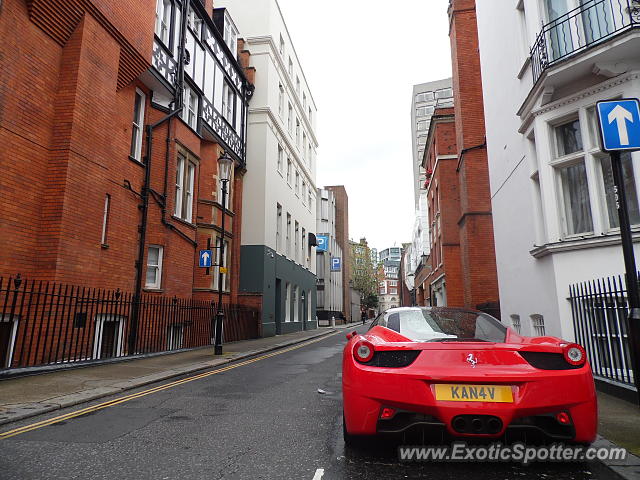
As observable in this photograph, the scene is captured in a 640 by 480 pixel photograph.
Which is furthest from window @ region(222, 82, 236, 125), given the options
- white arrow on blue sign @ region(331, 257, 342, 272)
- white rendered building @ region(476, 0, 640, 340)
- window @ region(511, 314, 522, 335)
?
white arrow on blue sign @ region(331, 257, 342, 272)

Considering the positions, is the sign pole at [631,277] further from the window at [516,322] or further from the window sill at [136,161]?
the window sill at [136,161]

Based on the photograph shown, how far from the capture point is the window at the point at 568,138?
799 centimetres

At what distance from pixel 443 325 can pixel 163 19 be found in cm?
1490

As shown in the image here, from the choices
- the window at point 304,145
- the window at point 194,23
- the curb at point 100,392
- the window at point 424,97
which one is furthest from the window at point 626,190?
the window at point 424,97

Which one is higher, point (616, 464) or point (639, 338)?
point (639, 338)

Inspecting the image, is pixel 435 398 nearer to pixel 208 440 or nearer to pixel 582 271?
pixel 208 440

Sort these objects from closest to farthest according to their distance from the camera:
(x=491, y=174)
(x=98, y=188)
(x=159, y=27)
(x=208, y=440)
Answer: (x=208, y=440) < (x=98, y=188) < (x=491, y=174) < (x=159, y=27)

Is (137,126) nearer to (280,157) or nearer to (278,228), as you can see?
(278,228)

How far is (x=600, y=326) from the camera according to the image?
6090 mm

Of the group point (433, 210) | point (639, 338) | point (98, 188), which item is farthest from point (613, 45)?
point (433, 210)

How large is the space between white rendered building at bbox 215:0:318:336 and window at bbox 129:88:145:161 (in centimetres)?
957

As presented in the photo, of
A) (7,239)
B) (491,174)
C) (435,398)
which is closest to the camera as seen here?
(435,398)

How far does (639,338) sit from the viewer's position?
4293 millimetres

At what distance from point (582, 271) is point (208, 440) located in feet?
21.2
